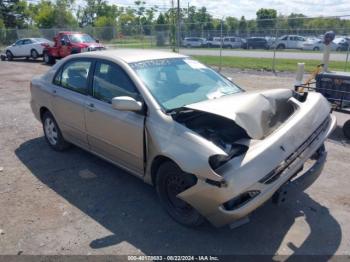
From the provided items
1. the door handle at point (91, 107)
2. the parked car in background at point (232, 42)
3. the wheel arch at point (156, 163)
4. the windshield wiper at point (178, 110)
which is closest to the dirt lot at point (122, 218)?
the wheel arch at point (156, 163)

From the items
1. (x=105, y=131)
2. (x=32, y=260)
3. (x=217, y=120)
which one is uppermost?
→ (x=217, y=120)

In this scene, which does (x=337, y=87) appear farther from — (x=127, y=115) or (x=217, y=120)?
(x=127, y=115)

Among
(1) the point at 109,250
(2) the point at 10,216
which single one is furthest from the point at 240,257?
(2) the point at 10,216

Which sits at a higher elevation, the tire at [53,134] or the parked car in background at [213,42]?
the parked car in background at [213,42]

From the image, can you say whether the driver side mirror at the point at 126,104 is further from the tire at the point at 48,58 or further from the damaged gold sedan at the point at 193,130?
the tire at the point at 48,58

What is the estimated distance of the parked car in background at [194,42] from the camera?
93.6ft

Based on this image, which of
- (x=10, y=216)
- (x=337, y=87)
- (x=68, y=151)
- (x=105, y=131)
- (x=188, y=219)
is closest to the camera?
(x=188, y=219)

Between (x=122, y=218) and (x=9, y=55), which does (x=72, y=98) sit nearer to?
(x=122, y=218)

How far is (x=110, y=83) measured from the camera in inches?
182

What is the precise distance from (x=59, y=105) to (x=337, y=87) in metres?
5.08

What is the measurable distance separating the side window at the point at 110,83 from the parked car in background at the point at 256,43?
2210 cm

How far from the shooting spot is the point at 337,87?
22.8 feet

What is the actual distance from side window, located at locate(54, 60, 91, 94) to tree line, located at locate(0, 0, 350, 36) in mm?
12831

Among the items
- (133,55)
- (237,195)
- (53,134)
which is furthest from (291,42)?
(237,195)
